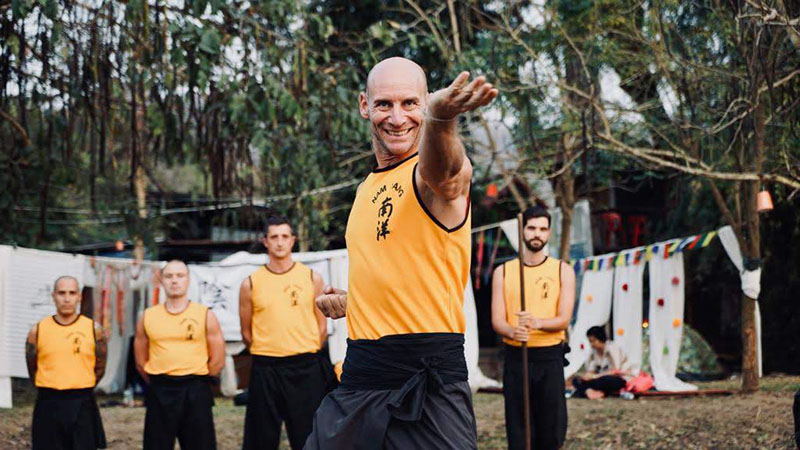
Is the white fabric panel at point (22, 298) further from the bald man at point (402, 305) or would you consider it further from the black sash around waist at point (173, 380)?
the bald man at point (402, 305)

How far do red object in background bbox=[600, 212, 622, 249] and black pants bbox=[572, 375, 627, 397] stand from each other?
182 inches

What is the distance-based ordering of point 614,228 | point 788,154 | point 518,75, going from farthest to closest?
point 614,228 < point 518,75 < point 788,154

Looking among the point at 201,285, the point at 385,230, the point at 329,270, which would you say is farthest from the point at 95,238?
the point at 385,230

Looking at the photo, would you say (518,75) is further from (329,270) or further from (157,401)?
(157,401)

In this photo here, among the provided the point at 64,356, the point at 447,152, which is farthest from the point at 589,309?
the point at 447,152

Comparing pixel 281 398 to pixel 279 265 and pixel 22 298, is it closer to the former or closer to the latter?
pixel 279 265

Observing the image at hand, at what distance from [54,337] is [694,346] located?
917cm

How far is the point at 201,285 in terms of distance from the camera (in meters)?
12.8

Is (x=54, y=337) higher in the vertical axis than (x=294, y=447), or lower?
higher

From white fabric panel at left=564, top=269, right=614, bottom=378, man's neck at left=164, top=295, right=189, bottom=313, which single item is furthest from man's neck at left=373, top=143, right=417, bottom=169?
white fabric panel at left=564, top=269, right=614, bottom=378

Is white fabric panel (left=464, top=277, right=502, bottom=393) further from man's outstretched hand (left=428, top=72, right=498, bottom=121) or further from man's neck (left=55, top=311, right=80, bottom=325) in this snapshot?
man's outstretched hand (left=428, top=72, right=498, bottom=121)

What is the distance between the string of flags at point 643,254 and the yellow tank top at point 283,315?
533 cm

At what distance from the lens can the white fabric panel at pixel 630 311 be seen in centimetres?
1179

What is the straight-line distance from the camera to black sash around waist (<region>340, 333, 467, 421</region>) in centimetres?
288
